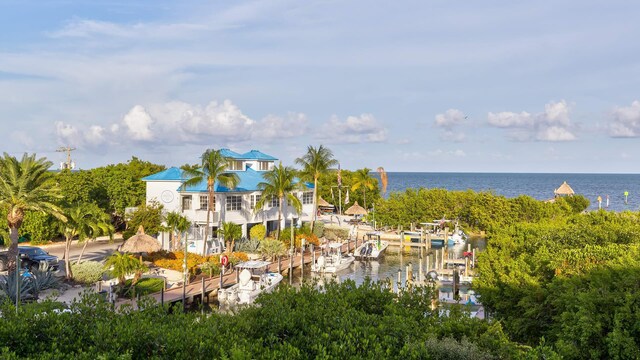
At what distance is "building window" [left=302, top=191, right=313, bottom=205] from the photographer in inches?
2209

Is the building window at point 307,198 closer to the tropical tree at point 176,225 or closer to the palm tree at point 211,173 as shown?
the palm tree at point 211,173

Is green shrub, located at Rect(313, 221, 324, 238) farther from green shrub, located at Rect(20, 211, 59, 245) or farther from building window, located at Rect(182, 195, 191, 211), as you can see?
green shrub, located at Rect(20, 211, 59, 245)

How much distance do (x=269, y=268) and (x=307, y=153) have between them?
17723 mm

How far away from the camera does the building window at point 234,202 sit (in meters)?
46.0

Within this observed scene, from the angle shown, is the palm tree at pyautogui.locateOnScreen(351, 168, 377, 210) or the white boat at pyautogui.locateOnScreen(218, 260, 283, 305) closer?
the white boat at pyautogui.locateOnScreen(218, 260, 283, 305)

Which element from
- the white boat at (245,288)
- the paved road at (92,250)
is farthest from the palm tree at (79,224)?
the white boat at (245,288)

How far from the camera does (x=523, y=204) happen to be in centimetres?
5884

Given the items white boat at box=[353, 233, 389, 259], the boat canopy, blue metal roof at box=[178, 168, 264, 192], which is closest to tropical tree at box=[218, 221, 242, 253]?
blue metal roof at box=[178, 168, 264, 192]

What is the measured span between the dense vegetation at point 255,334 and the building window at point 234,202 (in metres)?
32.6

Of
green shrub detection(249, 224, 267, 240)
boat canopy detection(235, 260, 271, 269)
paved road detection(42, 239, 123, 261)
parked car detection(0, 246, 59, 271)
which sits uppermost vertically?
green shrub detection(249, 224, 267, 240)

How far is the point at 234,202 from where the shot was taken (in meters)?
46.4

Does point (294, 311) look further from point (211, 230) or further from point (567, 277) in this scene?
point (211, 230)

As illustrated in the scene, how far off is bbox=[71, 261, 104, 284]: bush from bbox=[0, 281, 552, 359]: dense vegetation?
20.0m

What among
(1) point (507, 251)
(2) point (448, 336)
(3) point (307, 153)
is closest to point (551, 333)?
(2) point (448, 336)
